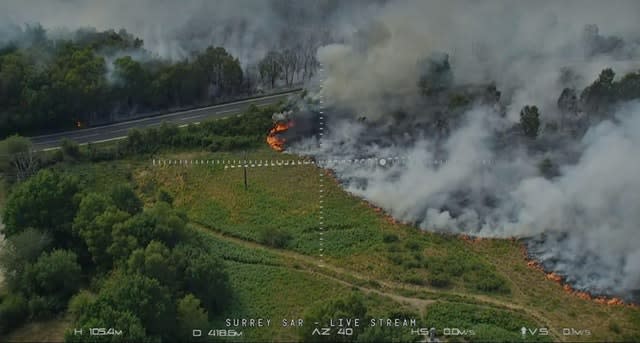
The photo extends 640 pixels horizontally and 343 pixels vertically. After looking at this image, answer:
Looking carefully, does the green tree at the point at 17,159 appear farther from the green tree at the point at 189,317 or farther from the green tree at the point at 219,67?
the green tree at the point at 189,317

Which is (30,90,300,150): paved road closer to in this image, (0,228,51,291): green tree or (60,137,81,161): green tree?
(60,137,81,161): green tree

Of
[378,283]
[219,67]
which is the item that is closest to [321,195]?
[378,283]

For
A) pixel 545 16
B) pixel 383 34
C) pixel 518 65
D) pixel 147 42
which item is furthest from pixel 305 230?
pixel 545 16

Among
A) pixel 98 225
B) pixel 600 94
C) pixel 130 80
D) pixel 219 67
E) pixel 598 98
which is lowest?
pixel 98 225

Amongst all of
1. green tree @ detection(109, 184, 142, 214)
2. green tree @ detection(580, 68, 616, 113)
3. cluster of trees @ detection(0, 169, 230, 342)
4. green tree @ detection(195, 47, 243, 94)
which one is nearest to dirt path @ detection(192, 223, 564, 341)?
cluster of trees @ detection(0, 169, 230, 342)

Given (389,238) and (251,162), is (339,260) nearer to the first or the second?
(389,238)
